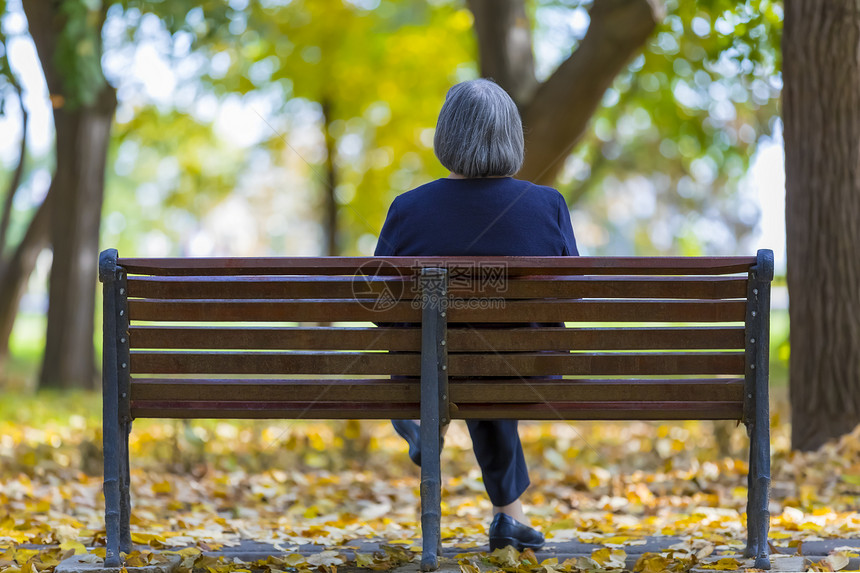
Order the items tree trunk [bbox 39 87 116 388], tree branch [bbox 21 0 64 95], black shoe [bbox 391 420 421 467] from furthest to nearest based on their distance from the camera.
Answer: tree trunk [bbox 39 87 116 388] < tree branch [bbox 21 0 64 95] < black shoe [bbox 391 420 421 467]

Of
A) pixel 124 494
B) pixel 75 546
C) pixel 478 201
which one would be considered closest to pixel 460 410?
pixel 478 201

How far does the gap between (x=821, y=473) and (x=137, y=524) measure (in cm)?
332

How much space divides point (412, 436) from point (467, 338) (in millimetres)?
695

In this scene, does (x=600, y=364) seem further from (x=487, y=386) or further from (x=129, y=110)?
(x=129, y=110)

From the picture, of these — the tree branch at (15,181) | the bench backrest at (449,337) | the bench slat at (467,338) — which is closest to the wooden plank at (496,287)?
the bench backrest at (449,337)

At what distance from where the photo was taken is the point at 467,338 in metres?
2.95

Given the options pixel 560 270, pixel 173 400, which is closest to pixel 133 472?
pixel 173 400

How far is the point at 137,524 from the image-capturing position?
13.1 feet

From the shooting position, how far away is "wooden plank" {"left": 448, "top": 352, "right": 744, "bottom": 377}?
115 inches

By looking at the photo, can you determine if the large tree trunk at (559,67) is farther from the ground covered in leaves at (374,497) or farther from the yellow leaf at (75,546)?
the yellow leaf at (75,546)

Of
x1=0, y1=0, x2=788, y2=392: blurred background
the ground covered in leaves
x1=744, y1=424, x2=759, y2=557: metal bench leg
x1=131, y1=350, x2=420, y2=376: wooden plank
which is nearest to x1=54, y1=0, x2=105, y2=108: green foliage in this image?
x1=0, y1=0, x2=788, y2=392: blurred background

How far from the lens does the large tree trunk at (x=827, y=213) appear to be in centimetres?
500

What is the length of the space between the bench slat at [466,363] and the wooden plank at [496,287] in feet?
0.64

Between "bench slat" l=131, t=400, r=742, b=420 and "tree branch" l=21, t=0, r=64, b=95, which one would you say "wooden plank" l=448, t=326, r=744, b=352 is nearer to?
"bench slat" l=131, t=400, r=742, b=420
